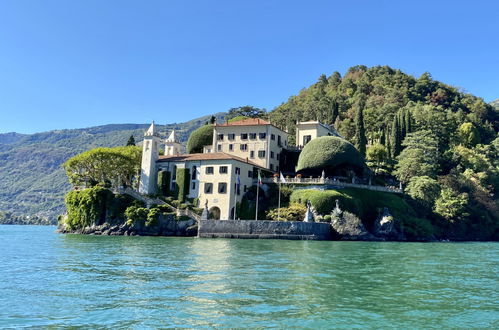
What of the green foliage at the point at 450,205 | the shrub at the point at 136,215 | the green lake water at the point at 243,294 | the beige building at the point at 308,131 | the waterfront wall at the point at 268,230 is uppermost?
the beige building at the point at 308,131

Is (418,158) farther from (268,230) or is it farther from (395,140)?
(268,230)

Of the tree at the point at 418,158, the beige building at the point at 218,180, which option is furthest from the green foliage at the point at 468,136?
the beige building at the point at 218,180

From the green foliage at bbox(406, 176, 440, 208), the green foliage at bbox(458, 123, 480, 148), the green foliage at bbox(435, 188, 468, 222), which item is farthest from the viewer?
the green foliage at bbox(458, 123, 480, 148)

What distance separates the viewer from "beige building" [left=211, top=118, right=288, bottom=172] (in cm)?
7256

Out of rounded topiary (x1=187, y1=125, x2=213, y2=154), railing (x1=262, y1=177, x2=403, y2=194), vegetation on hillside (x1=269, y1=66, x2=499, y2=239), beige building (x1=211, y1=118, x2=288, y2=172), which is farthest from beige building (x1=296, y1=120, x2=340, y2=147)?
rounded topiary (x1=187, y1=125, x2=213, y2=154)

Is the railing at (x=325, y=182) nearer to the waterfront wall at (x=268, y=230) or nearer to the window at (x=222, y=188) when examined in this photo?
the window at (x=222, y=188)

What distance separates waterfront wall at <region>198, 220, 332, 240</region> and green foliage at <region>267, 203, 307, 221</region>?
4.56 meters

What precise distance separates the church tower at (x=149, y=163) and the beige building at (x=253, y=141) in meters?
11.5

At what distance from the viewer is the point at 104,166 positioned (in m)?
67.7

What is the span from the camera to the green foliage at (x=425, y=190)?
68.3m

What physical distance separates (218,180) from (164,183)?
8.84m

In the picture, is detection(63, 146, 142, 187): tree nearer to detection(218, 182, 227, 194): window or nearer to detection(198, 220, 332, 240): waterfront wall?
detection(218, 182, 227, 194): window

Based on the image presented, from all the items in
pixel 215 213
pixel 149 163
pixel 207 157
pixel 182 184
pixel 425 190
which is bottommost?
pixel 215 213

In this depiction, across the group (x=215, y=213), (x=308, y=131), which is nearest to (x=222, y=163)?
(x=215, y=213)
